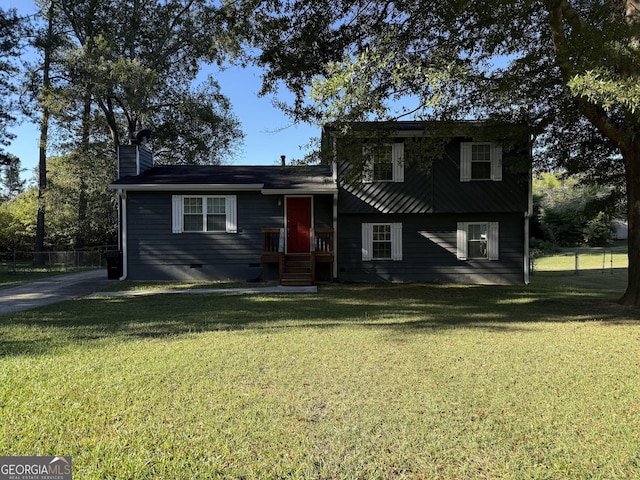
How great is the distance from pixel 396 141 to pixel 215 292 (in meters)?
7.12

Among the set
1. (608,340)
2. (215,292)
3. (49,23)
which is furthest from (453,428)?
(49,23)

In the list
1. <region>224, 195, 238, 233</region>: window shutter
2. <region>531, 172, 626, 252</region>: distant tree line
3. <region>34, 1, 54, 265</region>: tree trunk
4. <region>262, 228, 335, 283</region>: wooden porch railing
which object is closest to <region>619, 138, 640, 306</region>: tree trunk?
<region>262, 228, 335, 283</region>: wooden porch railing

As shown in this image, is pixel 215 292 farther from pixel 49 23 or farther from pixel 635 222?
pixel 49 23

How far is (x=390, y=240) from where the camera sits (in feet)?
44.9

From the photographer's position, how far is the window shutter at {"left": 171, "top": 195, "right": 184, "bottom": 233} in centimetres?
1335

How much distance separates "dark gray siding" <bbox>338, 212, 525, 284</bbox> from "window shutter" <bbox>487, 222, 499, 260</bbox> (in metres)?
0.16

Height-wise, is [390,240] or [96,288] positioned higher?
[390,240]

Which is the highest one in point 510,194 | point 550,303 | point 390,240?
point 510,194

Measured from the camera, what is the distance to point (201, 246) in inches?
530

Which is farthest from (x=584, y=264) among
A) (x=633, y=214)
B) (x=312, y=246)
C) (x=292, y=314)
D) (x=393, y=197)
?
(x=292, y=314)

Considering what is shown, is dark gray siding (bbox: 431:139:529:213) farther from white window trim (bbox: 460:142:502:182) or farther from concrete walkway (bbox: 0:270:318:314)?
concrete walkway (bbox: 0:270:318:314)

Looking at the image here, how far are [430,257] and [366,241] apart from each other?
7.07 ft

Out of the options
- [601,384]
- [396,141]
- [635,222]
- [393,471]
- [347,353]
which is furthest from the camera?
[396,141]

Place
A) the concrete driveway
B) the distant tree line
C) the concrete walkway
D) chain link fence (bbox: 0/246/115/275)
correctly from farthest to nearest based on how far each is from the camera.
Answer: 1. the distant tree line
2. chain link fence (bbox: 0/246/115/275)
3. the concrete walkway
4. the concrete driveway
